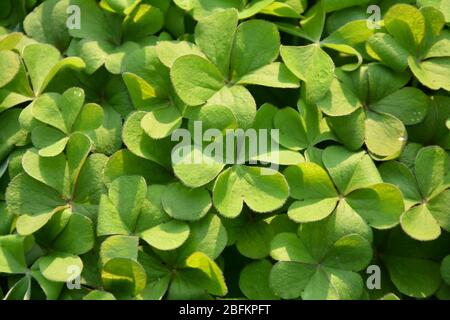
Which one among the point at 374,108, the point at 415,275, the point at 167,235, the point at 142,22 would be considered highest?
the point at 142,22

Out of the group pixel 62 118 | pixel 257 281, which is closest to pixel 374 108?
pixel 257 281

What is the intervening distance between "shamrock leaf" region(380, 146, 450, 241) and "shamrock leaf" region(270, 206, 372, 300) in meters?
0.10

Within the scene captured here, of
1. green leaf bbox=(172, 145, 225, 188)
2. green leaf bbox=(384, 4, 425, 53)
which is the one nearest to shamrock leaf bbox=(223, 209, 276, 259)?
green leaf bbox=(172, 145, 225, 188)

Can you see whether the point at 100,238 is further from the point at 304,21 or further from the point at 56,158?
the point at 304,21

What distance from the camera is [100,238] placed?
118 cm

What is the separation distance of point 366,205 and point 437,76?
31 cm

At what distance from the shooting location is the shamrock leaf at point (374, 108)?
1.18 metres

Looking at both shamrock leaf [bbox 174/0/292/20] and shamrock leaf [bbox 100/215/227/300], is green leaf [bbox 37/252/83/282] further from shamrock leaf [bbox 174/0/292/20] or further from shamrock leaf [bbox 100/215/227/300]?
shamrock leaf [bbox 174/0/292/20]

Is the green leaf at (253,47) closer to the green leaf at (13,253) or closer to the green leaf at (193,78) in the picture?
the green leaf at (193,78)

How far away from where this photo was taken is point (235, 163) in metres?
1.16

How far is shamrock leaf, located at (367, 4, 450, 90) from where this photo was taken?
122 cm

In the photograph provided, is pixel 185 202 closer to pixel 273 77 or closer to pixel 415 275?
pixel 273 77

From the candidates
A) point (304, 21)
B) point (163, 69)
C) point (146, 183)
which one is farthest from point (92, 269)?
point (304, 21)

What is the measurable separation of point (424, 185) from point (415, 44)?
0.94ft
